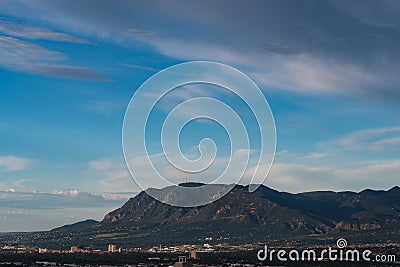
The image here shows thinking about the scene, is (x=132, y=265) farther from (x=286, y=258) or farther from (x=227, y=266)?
(x=286, y=258)

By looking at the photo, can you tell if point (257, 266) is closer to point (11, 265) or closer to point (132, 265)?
point (132, 265)

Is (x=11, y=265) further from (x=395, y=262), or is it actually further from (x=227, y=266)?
(x=395, y=262)

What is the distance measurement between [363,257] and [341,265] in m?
30.9

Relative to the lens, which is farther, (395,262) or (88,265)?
(395,262)

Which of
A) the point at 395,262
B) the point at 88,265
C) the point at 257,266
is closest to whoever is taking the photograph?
the point at 257,266

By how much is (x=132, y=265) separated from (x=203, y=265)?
17805mm

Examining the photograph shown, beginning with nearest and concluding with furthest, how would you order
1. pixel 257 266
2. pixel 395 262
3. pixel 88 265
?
pixel 257 266 → pixel 88 265 → pixel 395 262

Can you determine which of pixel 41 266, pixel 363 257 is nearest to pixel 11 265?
pixel 41 266

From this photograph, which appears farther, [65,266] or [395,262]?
[395,262]

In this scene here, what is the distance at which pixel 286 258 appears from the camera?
193375mm

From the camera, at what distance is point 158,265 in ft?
564

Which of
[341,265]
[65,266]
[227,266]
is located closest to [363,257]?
[341,265]

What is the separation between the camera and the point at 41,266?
167500mm

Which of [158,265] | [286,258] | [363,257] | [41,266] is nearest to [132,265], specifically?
[158,265]
